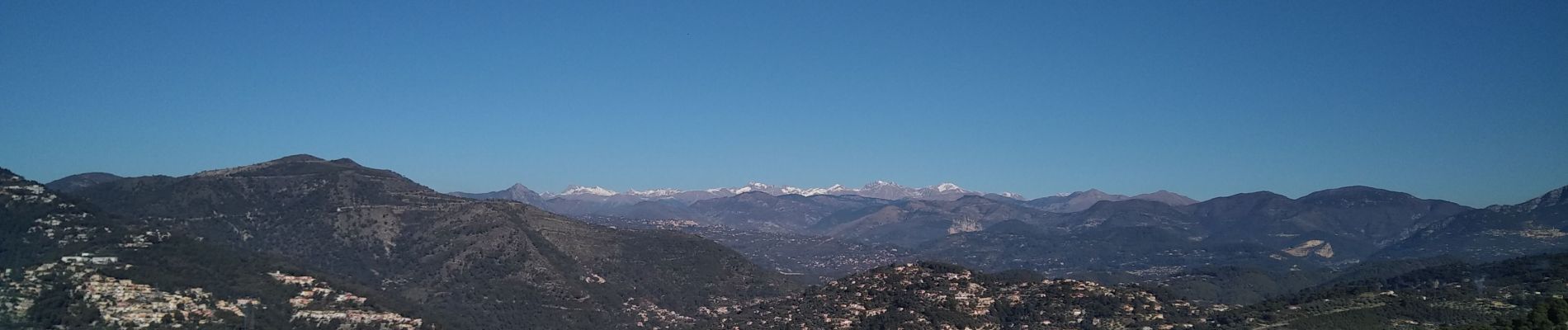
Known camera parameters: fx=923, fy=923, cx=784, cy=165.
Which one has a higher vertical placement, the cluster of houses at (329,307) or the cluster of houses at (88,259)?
A: the cluster of houses at (88,259)

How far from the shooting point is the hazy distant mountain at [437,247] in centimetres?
14062

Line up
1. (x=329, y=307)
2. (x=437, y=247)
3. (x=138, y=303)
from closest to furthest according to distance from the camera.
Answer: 1. (x=138, y=303)
2. (x=329, y=307)
3. (x=437, y=247)

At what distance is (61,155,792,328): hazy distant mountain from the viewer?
14062cm

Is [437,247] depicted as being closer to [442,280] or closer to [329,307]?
[442,280]

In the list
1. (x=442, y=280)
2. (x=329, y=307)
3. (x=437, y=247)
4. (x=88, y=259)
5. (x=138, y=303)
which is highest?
(x=437, y=247)

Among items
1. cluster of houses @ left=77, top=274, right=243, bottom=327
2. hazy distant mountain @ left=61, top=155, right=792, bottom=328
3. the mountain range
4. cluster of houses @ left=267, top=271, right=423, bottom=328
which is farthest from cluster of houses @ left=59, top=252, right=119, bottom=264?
hazy distant mountain @ left=61, top=155, right=792, bottom=328

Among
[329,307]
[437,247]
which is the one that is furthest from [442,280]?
[329,307]

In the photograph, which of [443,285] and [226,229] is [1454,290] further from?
[226,229]

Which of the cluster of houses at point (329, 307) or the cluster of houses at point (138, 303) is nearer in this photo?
the cluster of houses at point (138, 303)

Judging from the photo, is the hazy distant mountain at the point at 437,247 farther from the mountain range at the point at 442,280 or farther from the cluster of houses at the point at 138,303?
the cluster of houses at the point at 138,303

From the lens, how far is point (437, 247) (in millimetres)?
156375

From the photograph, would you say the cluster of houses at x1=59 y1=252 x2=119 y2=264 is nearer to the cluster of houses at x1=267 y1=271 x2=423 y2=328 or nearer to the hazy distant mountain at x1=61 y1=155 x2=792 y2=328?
the cluster of houses at x1=267 y1=271 x2=423 y2=328

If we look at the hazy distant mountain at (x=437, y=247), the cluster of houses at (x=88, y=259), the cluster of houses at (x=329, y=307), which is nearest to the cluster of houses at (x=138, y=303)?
the cluster of houses at (x=88, y=259)

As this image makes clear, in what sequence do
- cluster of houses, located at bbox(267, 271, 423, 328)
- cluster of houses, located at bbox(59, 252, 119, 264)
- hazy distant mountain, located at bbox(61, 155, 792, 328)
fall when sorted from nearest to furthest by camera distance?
cluster of houses, located at bbox(59, 252, 119, 264) < cluster of houses, located at bbox(267, 271, 423, 328) < hazy distant mountain, located at bbox(61, 155, 792, 328)
